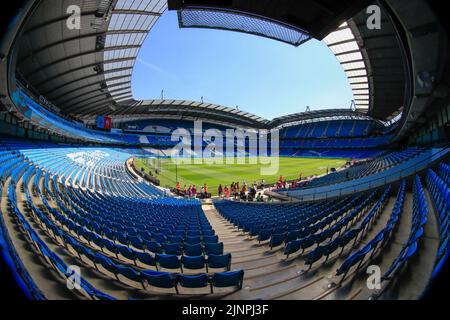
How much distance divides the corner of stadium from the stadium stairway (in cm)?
3

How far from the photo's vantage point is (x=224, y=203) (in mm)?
17656

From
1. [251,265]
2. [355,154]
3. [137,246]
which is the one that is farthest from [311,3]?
[355,154]

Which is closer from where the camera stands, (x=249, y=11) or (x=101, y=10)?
(x=249, y=11)

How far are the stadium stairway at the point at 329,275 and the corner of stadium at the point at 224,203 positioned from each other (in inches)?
1.3

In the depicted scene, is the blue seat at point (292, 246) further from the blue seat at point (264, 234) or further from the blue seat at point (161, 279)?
the blue seat at point (161, 279)

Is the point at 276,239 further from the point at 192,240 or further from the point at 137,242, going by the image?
the point at 137,242

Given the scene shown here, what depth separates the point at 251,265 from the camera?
5395mm

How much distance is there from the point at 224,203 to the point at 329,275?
13.5 metres

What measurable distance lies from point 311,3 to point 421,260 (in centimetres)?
681

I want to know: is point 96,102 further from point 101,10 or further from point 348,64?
point 348,64

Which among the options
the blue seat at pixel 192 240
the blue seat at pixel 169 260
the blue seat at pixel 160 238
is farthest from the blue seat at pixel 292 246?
the blue seat at pixel 160 238

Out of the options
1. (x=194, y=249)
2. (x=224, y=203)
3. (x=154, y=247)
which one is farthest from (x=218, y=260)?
(x=224, y=203)

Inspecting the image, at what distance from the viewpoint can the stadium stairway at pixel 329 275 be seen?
3.61 metres
